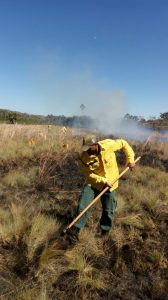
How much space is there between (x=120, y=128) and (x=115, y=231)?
51.3 feet

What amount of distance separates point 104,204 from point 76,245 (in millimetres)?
736

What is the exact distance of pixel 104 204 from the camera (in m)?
5.47

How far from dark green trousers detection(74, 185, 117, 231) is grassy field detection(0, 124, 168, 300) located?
8.0 inches

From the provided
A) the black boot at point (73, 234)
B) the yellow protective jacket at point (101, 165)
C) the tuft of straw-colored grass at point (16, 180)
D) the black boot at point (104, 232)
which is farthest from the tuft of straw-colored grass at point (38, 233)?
the tuft of straw-colored grass at point (16, 180)

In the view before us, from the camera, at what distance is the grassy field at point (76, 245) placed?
438cm

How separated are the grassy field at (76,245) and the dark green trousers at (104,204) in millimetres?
204

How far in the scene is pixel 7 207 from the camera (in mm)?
6488

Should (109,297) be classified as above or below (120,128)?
below

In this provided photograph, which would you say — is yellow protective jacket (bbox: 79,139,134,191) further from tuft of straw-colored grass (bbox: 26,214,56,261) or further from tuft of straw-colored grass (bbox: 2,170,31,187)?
tuft of straw-colored grass (bbox: 2,170,31,187)

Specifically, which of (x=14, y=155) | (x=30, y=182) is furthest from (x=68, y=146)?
(x=30, y=182)

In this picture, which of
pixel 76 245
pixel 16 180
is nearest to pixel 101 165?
pixel 76 245

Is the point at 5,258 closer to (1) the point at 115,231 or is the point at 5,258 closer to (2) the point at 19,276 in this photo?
(2) the point at 19,276

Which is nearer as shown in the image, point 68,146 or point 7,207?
point 7,207

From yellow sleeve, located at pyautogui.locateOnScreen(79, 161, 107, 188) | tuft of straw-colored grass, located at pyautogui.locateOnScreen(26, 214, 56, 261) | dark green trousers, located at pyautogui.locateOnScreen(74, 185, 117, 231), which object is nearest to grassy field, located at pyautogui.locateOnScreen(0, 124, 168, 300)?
tuft of straw-colored grass, located at pyautogui.locateOnScreen(26, 214, 56, 261)
